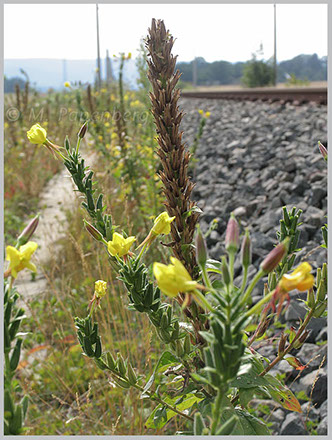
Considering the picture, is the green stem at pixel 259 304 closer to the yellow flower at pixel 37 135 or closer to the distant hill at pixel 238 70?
the yellow flower at pixel 37 135

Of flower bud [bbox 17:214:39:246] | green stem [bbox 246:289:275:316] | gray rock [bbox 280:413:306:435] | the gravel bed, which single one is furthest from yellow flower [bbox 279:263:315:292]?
gray rock [bbox 280:413:306:435]

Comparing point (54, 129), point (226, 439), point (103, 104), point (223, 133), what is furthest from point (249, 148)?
point (226, 439)

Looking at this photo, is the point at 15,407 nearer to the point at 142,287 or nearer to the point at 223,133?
the point at 142,287

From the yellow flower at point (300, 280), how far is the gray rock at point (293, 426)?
1.24m

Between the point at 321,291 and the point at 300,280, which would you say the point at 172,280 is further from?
the point at 321,291

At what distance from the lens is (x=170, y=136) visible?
2.42ft

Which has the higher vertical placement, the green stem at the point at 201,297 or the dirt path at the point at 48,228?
the green stem at the point at 201,297

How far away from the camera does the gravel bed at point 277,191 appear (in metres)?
1.68

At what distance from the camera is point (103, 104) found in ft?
17.1

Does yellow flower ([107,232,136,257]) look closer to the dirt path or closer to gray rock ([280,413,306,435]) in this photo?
gray rock ([280,413,306,435])

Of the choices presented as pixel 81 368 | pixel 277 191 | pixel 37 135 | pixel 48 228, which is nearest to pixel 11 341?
pixel 37 135

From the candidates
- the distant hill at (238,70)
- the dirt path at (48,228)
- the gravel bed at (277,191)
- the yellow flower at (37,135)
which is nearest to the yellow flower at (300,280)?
the yellow flower at (37,135)

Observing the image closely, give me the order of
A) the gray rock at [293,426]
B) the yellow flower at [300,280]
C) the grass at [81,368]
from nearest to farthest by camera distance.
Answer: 1. the yellow flower at [300,280]
2. the gray rock at [293,426]
3. the grass at [81,368]

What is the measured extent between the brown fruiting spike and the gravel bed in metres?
0.44
